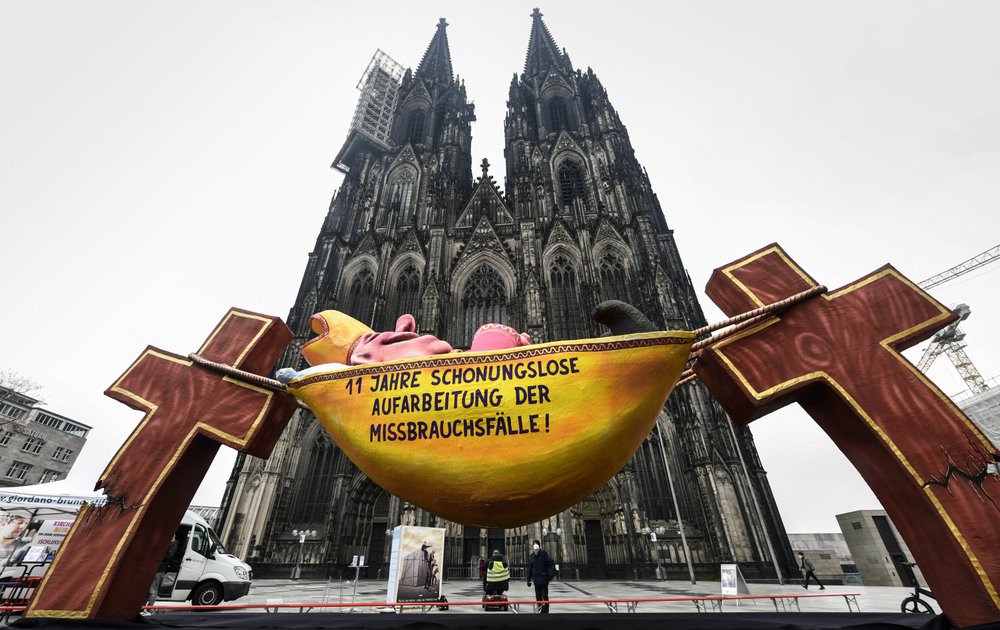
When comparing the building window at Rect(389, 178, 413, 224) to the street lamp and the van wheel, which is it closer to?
the street lamp

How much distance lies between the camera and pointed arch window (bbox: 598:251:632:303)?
59.8 ft

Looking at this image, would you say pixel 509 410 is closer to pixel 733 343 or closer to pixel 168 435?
pixel 733 343

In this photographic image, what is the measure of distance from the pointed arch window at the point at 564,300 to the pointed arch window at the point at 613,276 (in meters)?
1.34

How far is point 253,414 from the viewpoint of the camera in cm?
213

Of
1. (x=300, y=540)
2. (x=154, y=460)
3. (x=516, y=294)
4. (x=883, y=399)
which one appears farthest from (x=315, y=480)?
(x=883, y=399)

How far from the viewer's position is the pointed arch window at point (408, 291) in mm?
19016

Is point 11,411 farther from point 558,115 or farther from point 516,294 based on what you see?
point 558,115

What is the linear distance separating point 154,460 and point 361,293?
18.3m

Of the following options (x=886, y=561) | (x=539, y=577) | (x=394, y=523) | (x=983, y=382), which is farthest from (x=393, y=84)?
(x=983, y=382)

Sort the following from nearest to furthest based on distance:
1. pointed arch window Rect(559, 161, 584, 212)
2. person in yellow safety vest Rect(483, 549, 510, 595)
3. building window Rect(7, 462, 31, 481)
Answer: person in yellow safety vest Rect(483, 549, 510, 595), pointed arch window Rect(559, 161, 584, 212), building window Rect(7, 462, 31, 481)

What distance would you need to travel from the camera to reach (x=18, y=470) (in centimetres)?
3192

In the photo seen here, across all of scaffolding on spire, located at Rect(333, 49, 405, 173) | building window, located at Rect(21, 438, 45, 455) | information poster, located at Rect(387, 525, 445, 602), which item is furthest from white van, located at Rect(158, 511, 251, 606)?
building window, located at Rect(21, 438, 45, 455)

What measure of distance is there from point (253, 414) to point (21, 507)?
27.3 ft

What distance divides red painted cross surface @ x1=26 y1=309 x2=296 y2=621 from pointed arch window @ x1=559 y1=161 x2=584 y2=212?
20.6 m
